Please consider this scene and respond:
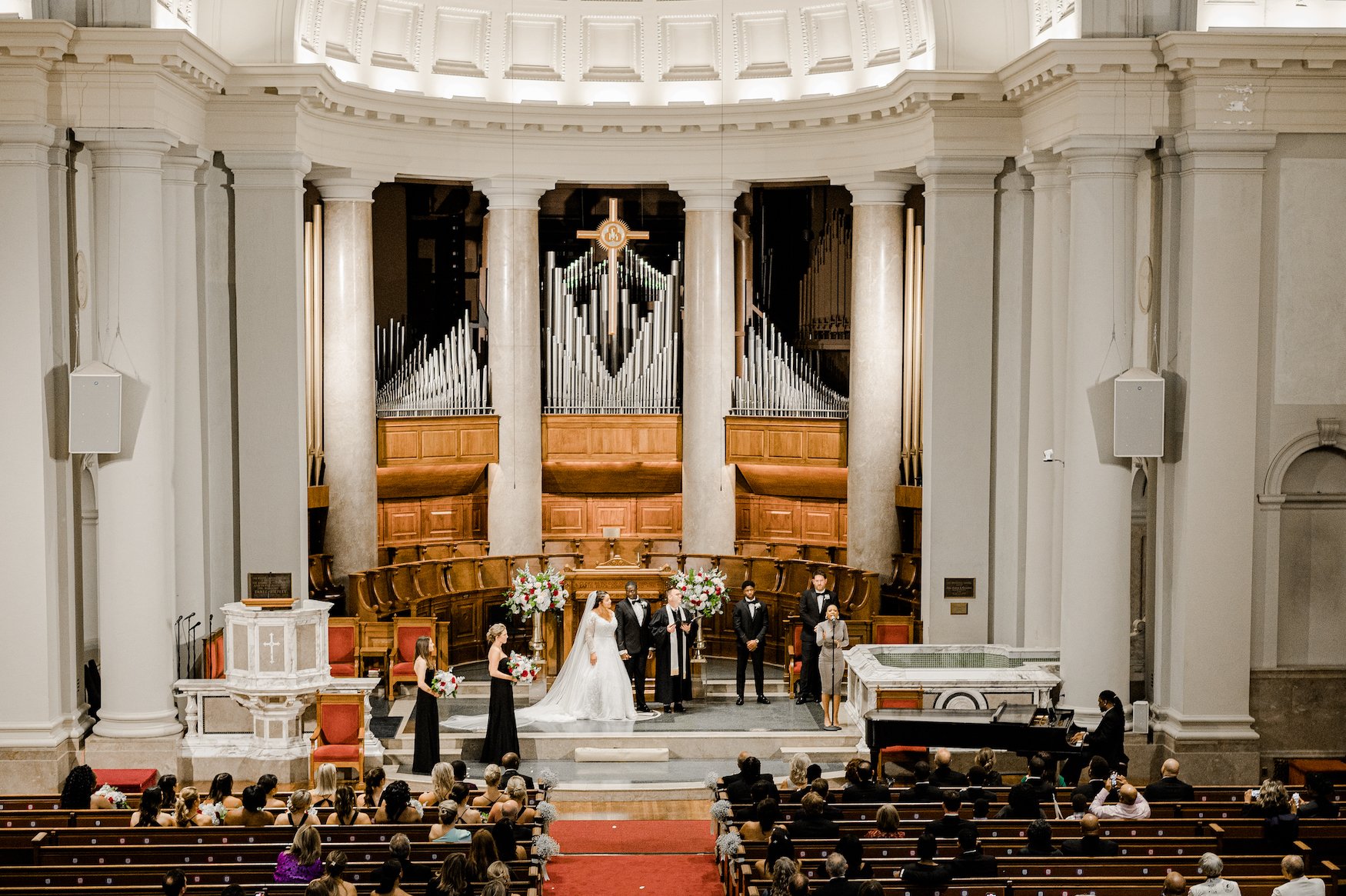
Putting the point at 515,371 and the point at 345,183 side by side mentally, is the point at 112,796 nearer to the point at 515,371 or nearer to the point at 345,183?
the point at 345,183

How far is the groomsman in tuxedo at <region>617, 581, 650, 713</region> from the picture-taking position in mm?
17750

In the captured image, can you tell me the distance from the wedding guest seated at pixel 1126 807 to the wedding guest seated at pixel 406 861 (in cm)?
537

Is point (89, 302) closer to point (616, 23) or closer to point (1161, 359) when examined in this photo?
point (616, 23)

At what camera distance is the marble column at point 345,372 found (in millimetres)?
20219

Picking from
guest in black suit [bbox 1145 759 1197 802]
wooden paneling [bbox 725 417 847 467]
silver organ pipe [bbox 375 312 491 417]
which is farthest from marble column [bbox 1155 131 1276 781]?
silver organ pipe [bbox 375 312 491 417]

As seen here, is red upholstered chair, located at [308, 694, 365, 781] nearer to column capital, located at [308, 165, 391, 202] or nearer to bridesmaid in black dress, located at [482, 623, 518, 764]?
bridesmaid in black dress, located at [482, 623, 518, 764]

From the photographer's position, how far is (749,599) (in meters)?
18.3

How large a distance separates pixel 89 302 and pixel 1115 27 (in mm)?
11110

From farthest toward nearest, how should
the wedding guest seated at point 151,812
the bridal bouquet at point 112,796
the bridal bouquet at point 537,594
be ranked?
the bridal bouquet at point 537,594 → the bridal bouquet at point 112,796 → the wedding guest seated at point 151,812

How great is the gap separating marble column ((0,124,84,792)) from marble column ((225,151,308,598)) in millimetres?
2905

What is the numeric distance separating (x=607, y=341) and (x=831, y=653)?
23.9 feet

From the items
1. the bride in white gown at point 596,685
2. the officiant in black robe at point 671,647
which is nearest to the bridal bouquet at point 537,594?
the bride in white gown at point 596,685

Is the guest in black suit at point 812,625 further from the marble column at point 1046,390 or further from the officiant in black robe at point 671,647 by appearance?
the marble column at point 1046,390

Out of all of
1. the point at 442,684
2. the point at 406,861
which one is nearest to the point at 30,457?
the point at 442,684
